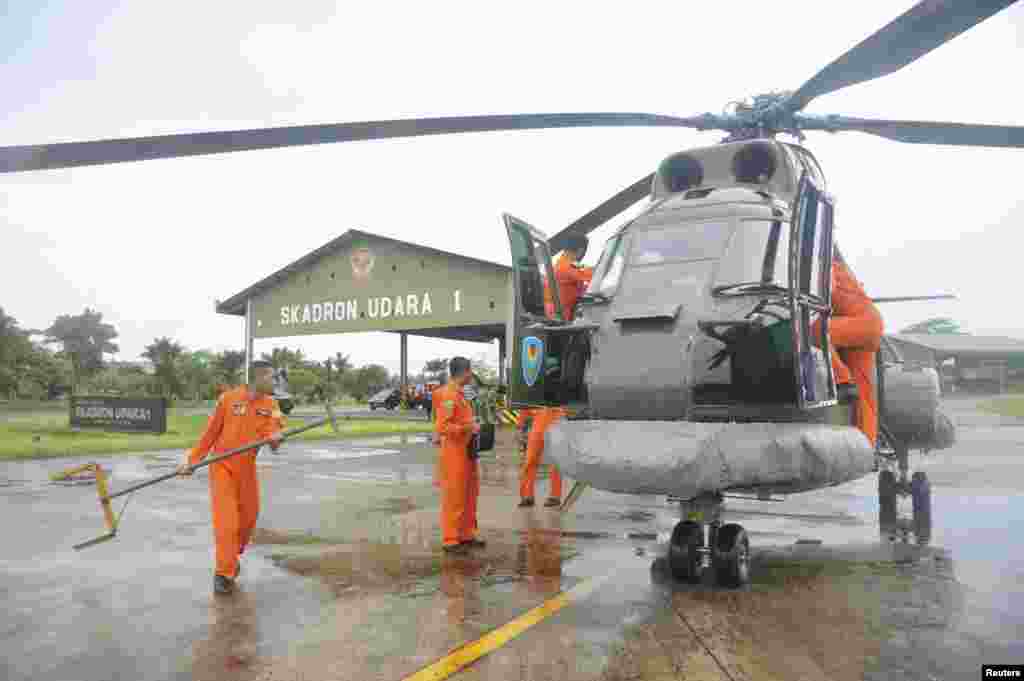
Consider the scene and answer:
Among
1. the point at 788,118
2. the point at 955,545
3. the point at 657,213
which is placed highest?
the point at 788,118

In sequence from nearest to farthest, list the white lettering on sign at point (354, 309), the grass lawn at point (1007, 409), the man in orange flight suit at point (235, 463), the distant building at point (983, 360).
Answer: the man in orange flight suit at point (235, 463) → the white lettering on sign at point (354, 309) → the grass lawn at point (1007, 409) → the distant building at point (983, 360)

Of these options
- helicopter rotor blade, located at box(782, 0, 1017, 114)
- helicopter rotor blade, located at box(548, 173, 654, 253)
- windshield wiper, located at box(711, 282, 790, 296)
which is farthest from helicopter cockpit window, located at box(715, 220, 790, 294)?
helicopter rotor blade, located at box(548, 173, 654, 253)

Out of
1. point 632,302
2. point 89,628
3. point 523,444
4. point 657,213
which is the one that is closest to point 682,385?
point 632,302

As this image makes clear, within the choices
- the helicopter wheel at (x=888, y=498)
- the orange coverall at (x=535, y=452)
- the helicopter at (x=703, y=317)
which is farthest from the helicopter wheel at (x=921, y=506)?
the orange coverall at (x=535, y=452)

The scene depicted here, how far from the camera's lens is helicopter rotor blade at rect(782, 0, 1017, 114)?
391cm

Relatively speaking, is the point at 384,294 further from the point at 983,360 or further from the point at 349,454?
the point at 983,360

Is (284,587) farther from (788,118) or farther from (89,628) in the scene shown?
(788,118)

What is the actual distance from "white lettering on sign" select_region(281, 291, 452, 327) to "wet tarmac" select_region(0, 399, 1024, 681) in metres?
17.8

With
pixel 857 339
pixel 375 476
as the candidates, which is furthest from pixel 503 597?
pixel 375 476

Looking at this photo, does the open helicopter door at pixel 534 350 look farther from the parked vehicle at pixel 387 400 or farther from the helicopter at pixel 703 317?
the parked vehicle at pixel 387 400

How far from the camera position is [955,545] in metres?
6.88

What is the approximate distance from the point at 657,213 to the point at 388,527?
166 inches

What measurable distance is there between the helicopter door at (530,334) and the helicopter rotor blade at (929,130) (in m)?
2.85

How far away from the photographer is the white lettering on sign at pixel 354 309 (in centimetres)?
2689
